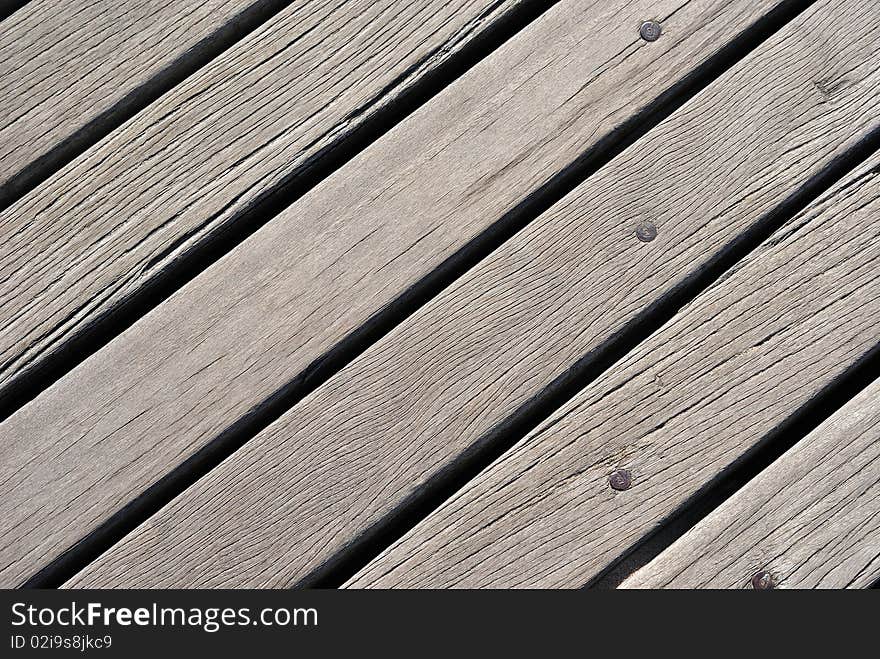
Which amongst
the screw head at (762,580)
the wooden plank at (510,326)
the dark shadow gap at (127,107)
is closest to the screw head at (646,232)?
the wooden plank at (510,326)

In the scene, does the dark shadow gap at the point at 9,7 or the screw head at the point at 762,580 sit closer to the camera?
the screw head at the point at 762,580

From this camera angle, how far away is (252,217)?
3.90ft

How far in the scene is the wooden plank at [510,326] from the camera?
3.66 feet

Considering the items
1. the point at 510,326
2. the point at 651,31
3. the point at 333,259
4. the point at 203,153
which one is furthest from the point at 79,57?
the point at 651,31

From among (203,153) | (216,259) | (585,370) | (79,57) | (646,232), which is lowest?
(585,370)

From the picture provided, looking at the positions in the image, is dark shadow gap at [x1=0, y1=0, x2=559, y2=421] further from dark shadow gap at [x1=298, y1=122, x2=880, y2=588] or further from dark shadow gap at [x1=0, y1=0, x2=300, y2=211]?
dark shadow gap at [x1=298, y1=122, x2=880, y2=588]

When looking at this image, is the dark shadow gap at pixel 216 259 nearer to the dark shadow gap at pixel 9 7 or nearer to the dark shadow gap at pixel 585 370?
the dark shadow gap at pixel 585 370

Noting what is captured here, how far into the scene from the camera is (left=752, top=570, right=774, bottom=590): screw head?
3.63 ft

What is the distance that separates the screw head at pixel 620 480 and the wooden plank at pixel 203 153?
0.62 m

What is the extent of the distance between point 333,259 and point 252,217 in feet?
0.54

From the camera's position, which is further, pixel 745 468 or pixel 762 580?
pixel 745 468

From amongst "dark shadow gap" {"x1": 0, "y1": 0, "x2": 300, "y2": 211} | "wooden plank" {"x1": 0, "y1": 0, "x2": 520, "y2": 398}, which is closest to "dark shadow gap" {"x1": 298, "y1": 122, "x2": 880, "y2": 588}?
"wooden plank" {"x1": 0, "y1": 0, "x2": 520, "y2": 398}

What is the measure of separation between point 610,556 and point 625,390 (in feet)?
0.86

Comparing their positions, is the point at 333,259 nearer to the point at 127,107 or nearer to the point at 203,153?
Result: the point at 203,153
